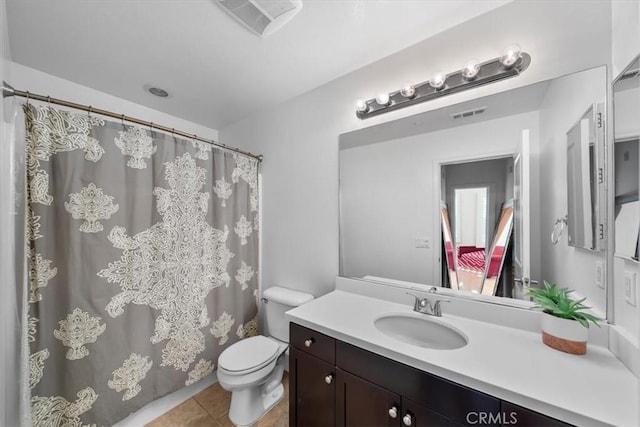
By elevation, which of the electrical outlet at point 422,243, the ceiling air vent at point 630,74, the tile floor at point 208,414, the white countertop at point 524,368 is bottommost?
the tile floor at point 208,414

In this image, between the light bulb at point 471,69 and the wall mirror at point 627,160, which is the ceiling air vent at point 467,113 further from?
the wall mirror at point 627,160

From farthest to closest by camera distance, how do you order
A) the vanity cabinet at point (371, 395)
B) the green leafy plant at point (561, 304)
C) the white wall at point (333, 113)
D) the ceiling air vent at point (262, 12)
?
the ceiling air vent at point (262, 12)
the white wall at point (333, 113)
the green leafy plant at point (561, 304)
the vanity cabinet at point (371, 395)

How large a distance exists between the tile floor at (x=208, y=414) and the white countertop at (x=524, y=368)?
0.93 m

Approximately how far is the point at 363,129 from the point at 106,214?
1.65 m

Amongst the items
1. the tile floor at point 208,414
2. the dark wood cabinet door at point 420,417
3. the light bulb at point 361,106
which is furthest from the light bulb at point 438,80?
the tile floor at point 208,414

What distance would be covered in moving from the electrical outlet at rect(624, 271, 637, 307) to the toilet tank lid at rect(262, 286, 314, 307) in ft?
5.10

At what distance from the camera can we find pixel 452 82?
1270 millimetres

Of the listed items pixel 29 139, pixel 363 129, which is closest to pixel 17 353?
pixel 29 139

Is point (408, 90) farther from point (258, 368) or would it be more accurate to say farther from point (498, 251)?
point (258, 368)

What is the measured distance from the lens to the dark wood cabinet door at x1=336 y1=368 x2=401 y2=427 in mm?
968

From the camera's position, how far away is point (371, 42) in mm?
1439

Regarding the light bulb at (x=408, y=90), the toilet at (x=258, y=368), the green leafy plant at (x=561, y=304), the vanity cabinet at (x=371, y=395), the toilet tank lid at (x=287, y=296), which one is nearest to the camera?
the vanity cabinet at (x=371, y=395)

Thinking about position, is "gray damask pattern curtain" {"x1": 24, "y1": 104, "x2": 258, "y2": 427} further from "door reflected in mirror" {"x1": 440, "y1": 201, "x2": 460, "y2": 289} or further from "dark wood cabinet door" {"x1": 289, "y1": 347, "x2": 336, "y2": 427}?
"door reflected in mirror" {"x1": 440, "y1": 201, "x2": 460, "y2": 289}

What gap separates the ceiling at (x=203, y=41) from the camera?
119 centimetres
